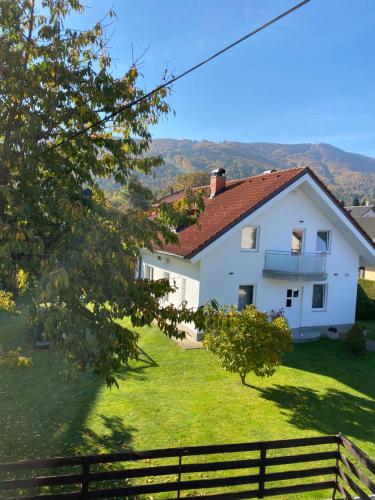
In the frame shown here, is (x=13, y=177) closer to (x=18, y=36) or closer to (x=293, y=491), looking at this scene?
(x=18, y=36)

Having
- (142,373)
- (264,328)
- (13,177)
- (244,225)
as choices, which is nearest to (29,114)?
(13,177)

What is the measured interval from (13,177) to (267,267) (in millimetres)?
13393

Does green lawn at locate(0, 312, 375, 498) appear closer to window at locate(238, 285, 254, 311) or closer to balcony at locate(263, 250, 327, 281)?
window at locate(238, 285, 254, 311)

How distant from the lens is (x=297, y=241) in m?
18.3

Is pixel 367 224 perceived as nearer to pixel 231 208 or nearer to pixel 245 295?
pixel 231 208

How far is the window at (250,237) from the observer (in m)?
17.1

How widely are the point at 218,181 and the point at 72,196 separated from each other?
17310 millimetres

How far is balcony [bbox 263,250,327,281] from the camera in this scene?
55.2 feet

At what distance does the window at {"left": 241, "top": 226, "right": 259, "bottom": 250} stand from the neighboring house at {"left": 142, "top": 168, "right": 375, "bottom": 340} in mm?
44

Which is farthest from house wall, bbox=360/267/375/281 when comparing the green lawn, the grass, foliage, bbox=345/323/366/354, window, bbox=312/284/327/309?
the green lawn

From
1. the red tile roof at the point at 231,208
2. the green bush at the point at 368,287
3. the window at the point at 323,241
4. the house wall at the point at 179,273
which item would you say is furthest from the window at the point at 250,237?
the green bush at the point at 368,287

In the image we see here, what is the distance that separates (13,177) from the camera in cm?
523

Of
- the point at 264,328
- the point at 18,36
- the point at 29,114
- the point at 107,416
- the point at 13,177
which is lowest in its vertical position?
the point at 107,416

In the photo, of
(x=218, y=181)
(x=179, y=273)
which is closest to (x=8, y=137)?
(x=179, y=273)
